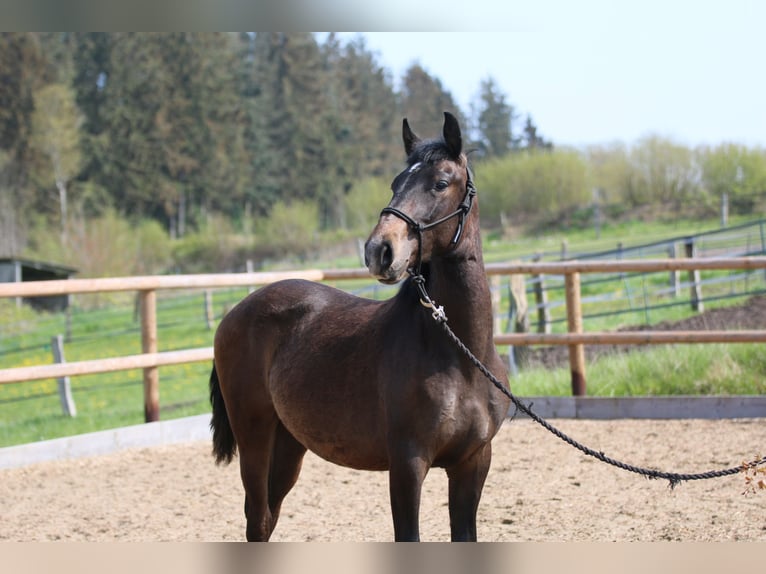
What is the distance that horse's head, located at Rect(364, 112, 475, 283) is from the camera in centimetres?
265

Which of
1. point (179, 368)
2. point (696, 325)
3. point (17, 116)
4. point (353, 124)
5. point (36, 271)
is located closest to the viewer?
point (696, 325)

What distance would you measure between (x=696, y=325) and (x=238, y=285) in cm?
637

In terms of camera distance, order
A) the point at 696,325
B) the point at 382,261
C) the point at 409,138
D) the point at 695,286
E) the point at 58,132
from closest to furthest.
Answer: the point at 382,261 → the point at 409,138 → the point at 696,325 → the point at 695,286 → the point at 58,132

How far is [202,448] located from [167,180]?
41.8m

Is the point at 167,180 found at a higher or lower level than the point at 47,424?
higher

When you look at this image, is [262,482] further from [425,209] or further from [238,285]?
[238,285]

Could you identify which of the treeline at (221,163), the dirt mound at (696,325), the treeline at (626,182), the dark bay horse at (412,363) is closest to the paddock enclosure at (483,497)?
the dark bay horse at (412,363)

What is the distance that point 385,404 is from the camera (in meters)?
2.91

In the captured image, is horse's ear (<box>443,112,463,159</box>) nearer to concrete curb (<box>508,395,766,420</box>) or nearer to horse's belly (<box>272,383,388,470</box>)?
horse's belly (<box>272,383,388,470</box>)

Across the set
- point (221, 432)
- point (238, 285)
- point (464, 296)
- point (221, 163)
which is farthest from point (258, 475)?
point (221, 163)

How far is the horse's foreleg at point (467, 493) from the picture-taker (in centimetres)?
298

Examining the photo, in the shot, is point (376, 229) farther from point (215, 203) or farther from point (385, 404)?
point (215, 203)

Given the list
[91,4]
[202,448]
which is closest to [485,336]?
[91,4]

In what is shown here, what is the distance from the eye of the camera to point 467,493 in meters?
2.99
